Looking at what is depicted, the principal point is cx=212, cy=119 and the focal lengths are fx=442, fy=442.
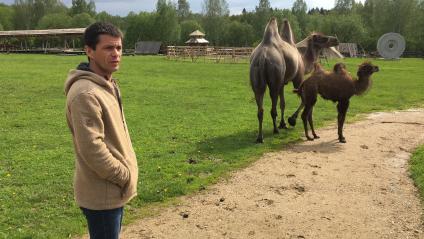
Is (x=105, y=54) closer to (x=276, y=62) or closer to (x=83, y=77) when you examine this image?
(x=83, y=77)

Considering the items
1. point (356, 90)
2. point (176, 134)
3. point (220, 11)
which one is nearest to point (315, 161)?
point (356, 90)

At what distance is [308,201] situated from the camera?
6082 millimetres

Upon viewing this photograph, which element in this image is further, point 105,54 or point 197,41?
point 197,41

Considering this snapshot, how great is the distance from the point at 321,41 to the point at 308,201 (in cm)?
684

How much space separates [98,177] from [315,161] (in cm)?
579

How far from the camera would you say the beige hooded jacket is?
2.76 meters

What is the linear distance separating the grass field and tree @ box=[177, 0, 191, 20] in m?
100

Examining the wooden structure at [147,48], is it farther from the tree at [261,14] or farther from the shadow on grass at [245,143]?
the shadow on grass at [245,143]

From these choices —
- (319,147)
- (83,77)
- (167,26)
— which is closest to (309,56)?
(319,147)

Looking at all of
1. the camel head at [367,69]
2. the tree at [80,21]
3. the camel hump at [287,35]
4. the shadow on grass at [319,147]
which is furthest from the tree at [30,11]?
the camel head at [367,69]

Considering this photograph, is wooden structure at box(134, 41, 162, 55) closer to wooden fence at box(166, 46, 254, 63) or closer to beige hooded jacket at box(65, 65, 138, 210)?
wooden fence at box(166, 46, 254, 63)

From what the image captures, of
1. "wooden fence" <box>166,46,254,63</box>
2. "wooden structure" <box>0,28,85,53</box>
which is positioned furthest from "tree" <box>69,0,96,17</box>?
"wooden fence" <box>166,46,254,63</box>

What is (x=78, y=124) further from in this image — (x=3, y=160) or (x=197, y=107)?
(x=197, y=107)

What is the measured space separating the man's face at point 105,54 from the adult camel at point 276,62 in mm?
6668
